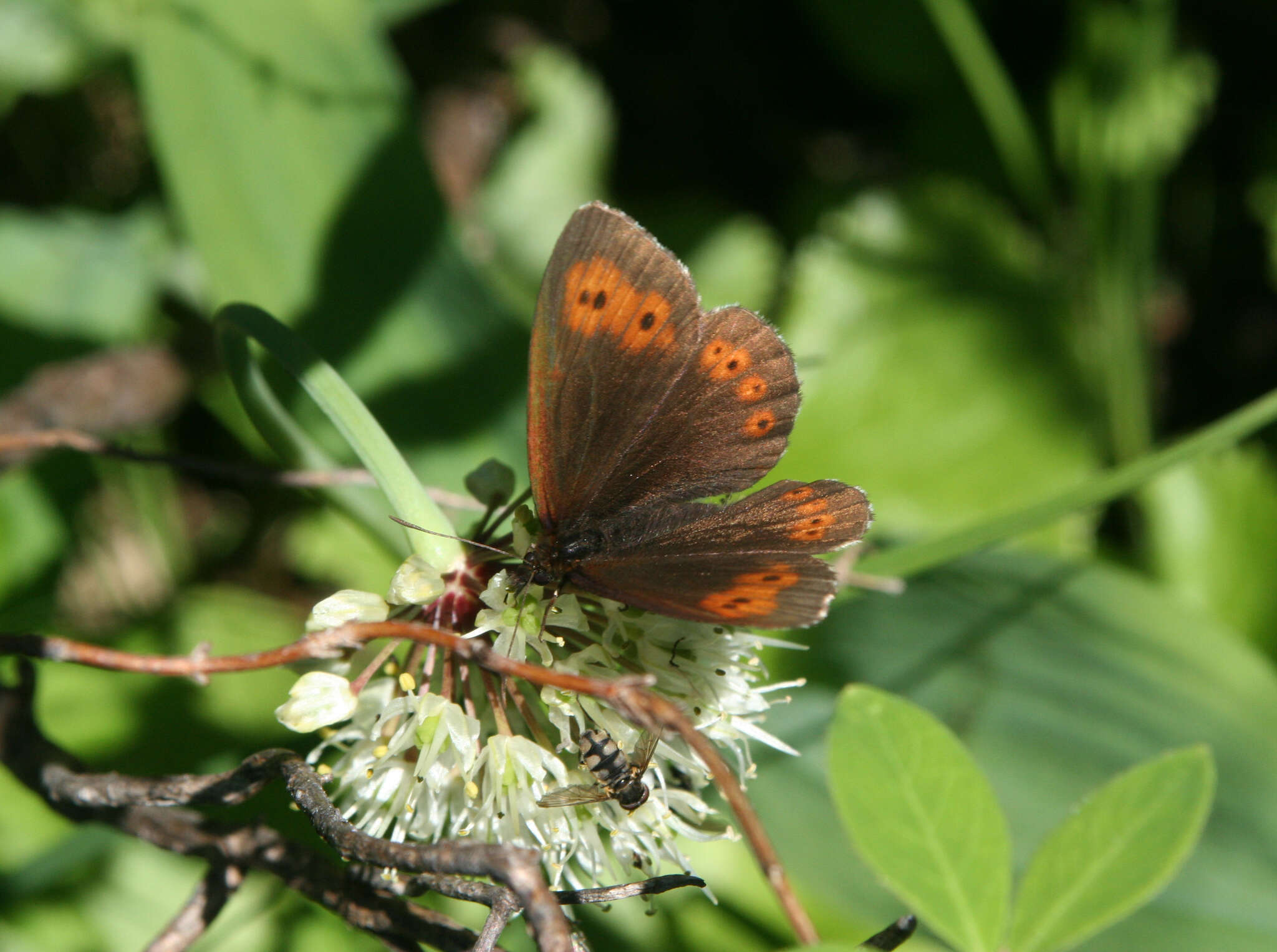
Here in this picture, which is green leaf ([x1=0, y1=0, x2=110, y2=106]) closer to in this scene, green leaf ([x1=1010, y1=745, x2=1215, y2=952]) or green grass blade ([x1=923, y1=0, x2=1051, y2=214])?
green grass blade ([x1=923, y1=0, x2=1051, y2=214])

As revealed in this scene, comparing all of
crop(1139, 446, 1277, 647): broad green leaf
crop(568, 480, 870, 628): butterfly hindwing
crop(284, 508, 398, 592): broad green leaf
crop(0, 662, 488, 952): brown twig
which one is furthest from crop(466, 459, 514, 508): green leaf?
crop(1139, 446, 1277, 647): broad green leaf

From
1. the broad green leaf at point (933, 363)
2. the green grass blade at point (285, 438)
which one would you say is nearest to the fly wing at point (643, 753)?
the green grass blade at point (285, 438)

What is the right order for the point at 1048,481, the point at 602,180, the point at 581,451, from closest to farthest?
1. the point at 581,451
2. the point at 1048,481
3. the point at 602,180

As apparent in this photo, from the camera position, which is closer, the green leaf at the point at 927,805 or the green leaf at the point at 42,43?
the green leaf at the point at 927,805

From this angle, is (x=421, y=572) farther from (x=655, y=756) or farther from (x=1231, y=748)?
(x=1231, y=748)

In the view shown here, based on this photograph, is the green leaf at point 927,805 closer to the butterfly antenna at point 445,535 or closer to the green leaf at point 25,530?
the butterfly antenna at point 445,535

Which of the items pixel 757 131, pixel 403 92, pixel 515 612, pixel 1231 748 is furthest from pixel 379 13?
pixel 1231 748
